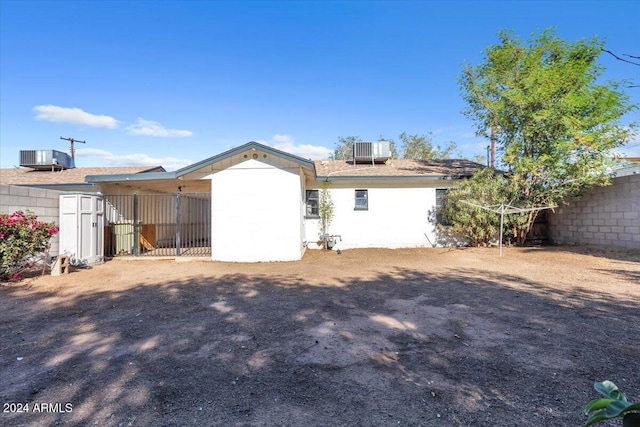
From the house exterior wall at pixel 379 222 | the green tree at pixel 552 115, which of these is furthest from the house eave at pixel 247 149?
the green tree at pixel 552 115

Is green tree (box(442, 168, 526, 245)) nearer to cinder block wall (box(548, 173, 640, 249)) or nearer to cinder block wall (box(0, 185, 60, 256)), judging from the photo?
cinder block wall (box(548, 173, 640, 249))

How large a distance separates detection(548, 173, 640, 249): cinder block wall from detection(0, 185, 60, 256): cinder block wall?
53.8ft

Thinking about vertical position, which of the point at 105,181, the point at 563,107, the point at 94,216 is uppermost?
the point at 563,107

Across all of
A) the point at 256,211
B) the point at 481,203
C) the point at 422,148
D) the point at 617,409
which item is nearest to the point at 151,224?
the point at 256,211

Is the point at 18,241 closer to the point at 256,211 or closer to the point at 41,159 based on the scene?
the point at 256,211

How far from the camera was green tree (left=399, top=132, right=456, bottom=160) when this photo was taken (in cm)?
3195

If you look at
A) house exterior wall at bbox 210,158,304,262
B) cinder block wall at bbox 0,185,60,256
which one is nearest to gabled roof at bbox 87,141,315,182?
house exterior wall at bbox 210,158,304,262

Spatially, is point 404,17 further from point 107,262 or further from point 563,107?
point 107,262

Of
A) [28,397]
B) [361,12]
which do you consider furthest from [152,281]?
[361,12]

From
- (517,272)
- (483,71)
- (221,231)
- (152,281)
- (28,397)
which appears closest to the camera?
(28,397)

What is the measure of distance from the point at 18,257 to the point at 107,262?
310cm

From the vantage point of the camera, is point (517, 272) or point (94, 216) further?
point (94, 216)

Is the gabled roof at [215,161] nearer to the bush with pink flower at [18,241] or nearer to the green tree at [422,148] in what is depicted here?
the bush with pink flower at [18,241]

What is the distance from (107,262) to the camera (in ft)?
32.0
